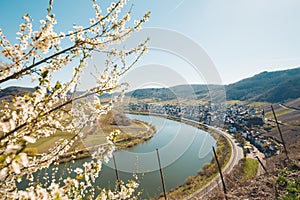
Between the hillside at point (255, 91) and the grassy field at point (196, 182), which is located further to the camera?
the hillside at point (255, 91)

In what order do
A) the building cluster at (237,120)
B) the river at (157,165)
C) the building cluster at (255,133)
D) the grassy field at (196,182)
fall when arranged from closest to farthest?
the grassy field at (196,182)
the river at (157,165)
the building cluster at (255,133)
the building cluster at (237,120)

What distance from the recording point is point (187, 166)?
26172 millimetres

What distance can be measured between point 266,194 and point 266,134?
39077mm

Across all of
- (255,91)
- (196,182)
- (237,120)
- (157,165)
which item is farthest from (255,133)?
(255,91)

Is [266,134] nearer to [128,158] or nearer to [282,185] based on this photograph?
[128,158]

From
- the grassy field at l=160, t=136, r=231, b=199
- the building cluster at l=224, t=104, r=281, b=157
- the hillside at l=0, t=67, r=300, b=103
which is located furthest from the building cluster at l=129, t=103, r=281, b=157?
the hillside at l=0, t=67, r=300, b=103

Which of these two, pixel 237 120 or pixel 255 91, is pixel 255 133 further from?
pixel 255 91

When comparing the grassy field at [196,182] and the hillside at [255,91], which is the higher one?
the hillside at [255,91]

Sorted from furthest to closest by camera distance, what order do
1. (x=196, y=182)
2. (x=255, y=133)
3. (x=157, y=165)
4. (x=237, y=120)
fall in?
(x=237, y=120) < (x=255, y=133) < (x=157, y=165) < (x=196, y=182)

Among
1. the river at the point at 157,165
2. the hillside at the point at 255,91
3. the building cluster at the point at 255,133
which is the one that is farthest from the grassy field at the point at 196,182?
the hillside at the point at 255,91

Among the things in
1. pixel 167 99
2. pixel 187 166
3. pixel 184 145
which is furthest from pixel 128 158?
pixel 167 99

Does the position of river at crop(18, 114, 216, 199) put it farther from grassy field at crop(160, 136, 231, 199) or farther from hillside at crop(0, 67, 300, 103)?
hillside at crop(0, 67, 300, 103)

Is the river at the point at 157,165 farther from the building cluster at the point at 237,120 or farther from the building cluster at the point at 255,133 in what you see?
the building cluster at the point at 237,120

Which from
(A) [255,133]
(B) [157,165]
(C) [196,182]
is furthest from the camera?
(A) [255,133]
